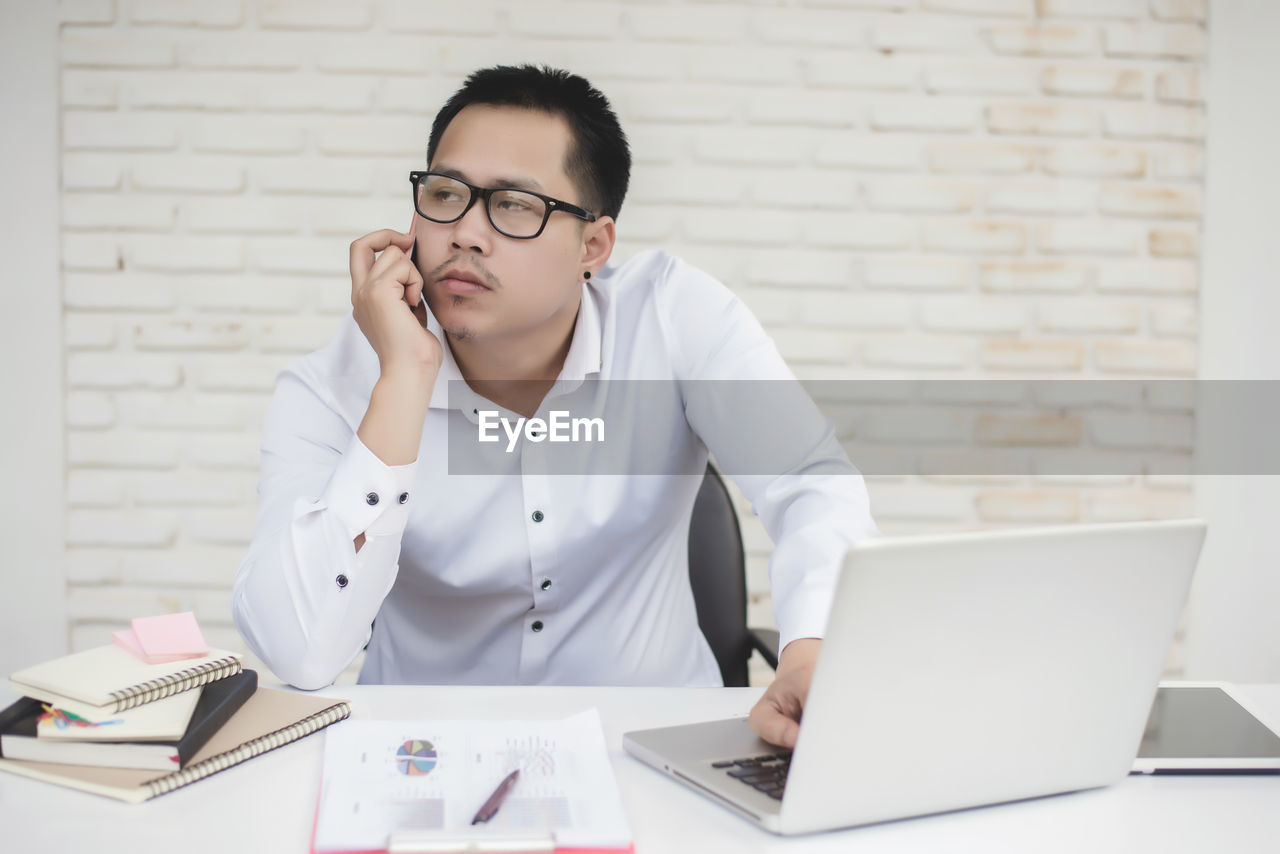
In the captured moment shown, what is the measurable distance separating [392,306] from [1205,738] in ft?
3.69

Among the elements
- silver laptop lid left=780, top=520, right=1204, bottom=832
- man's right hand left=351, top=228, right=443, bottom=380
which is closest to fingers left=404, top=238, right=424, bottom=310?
man's right hand left=351, top=228, right=443, bottom=380

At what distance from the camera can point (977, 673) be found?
77 cm

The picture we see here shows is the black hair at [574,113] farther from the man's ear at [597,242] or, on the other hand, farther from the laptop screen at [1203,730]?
the laptop screen at [1203,730]

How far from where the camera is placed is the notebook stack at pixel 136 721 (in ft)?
2.88

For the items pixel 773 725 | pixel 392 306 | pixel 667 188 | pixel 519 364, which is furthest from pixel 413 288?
pixel 667 188

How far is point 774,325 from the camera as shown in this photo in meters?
2.34

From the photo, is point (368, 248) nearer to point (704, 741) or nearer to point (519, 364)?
point (519, 364)

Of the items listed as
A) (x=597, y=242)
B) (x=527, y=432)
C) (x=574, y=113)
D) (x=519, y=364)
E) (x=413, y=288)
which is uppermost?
(x=574, y=113)

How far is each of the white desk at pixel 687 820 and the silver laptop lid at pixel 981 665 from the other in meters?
0.03

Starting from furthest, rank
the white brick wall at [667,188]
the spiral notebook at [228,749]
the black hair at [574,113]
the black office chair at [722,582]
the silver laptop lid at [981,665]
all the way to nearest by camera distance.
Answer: the white brick wall at [667,188]
the black office chair at [722,582]
the black hair at [574,113]
the spiral notebook at [228,749]
the silver laptop lid at [981,665]

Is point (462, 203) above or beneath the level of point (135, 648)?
above

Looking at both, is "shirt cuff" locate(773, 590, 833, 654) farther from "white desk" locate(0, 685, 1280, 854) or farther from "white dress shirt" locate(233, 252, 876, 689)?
"white desk" locate(0, 685, 1280, 854)

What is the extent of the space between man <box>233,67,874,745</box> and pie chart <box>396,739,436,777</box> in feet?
1.09

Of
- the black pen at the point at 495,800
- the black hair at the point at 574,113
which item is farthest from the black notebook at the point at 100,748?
the black hair at the point at 574,113
